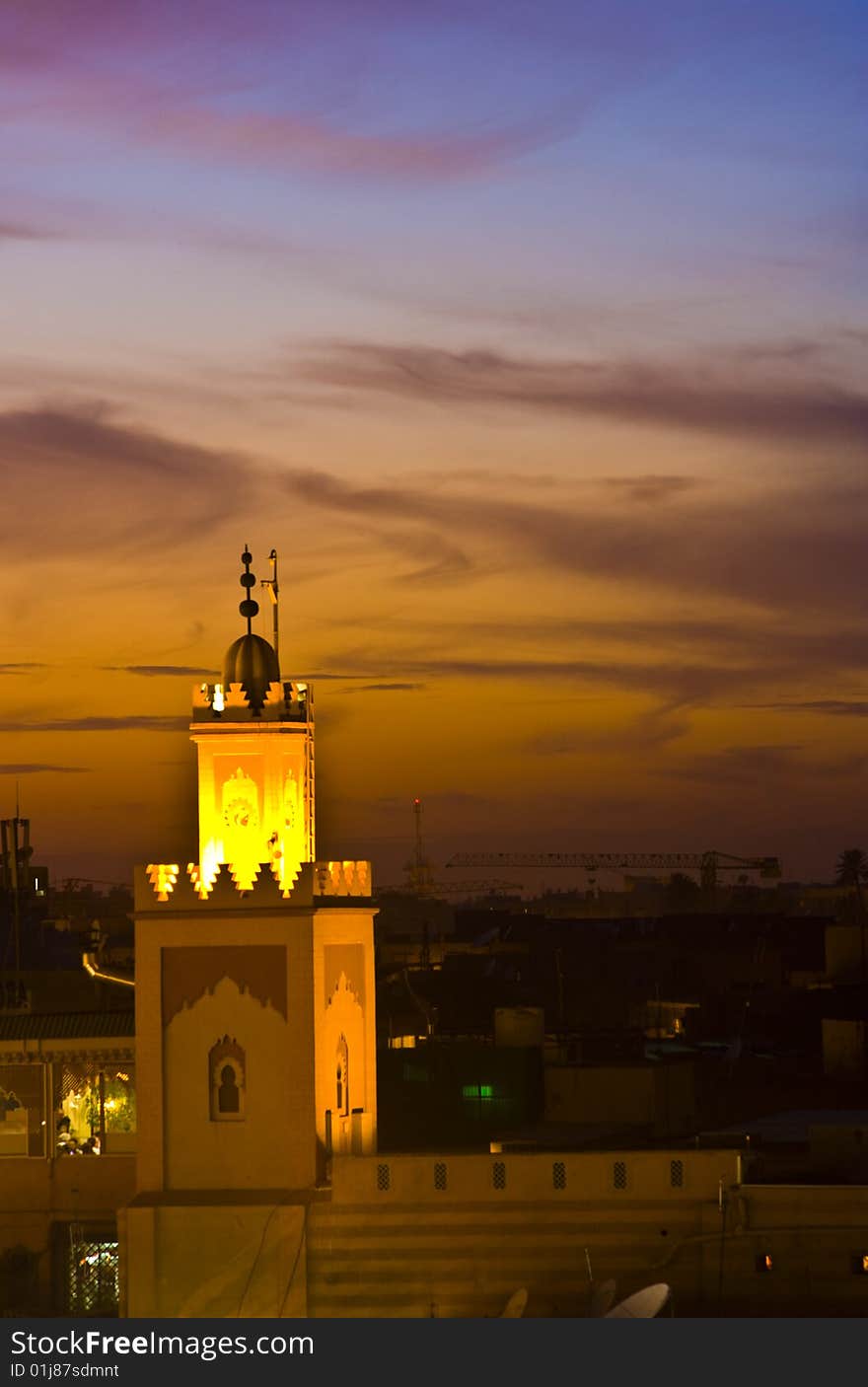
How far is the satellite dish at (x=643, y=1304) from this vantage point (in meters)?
34.8

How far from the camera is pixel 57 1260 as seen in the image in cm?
4384

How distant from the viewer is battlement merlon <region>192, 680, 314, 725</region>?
40562 mm

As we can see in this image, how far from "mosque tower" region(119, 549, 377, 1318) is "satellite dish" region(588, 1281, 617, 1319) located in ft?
13.9

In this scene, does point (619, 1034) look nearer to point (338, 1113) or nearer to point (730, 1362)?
point (338, 1113)

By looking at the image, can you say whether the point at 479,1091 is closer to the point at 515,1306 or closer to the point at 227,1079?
the point at 227,1079

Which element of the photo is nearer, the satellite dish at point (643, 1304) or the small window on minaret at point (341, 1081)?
the satellite dish at point (643, 1304)

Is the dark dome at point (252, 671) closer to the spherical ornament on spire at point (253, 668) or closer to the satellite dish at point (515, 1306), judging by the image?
the spherical ornament on spire at point (253, 668)

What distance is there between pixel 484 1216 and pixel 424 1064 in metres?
13.8

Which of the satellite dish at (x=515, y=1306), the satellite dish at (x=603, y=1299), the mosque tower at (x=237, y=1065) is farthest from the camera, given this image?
the mosque tower at (x=237, y=1065)

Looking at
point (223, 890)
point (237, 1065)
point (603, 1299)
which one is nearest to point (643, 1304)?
point (603, 1299)

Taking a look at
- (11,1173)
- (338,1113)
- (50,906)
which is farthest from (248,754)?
(50,906)

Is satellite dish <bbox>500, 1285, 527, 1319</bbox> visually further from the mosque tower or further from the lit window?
the lit window

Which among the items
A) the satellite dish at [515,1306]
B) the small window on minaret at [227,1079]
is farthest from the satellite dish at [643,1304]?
the small window on minaret at [227,1079]

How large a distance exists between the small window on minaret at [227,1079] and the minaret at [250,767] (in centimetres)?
268
